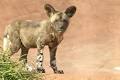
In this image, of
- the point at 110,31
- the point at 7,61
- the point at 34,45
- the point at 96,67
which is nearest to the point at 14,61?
the point at 7,61

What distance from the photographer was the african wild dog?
818cm

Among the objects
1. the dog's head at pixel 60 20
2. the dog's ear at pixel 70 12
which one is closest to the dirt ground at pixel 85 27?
the dog's ear at pixel 70 12

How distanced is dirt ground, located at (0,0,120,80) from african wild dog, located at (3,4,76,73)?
15.6 ft

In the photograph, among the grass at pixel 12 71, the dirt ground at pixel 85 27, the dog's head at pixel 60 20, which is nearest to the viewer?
the grass at pixel 12 71

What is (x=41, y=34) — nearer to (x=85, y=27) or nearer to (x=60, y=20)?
(x=60, y=20)

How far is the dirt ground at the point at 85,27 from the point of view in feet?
46.4

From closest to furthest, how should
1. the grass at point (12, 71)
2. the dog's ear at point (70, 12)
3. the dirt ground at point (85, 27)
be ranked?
the grass at point (12, 71) < the dog's ear at point (70, 12) < the dirt ground at point (85, 27)

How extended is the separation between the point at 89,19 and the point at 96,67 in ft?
7.80

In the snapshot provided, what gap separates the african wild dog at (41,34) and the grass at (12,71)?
400cm

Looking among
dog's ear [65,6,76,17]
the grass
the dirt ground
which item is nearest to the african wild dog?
dog's ear [65,6,76,17]

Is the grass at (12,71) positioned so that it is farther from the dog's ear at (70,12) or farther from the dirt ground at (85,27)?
the dirt ground at (85,27)

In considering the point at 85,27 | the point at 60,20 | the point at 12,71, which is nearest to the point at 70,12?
the point at 60,20

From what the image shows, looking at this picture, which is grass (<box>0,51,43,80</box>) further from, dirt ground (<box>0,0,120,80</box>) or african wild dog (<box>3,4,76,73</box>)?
dirt ground (<box>0,0,120,80</box>)

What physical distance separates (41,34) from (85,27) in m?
6.84
